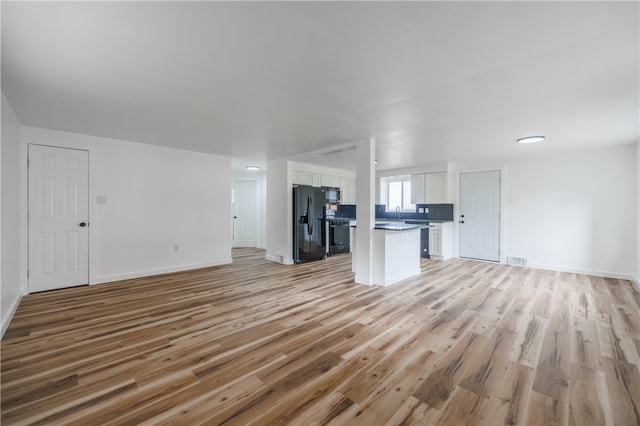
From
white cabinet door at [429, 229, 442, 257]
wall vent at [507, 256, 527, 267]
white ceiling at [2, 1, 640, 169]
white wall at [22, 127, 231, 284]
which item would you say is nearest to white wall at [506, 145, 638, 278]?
wall vent at [507, 256, 527, 267]

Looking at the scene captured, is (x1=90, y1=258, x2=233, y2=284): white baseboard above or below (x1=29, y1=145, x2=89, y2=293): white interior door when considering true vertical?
below

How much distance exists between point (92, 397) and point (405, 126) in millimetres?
Result: 4079

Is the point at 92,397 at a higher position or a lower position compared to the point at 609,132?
lower

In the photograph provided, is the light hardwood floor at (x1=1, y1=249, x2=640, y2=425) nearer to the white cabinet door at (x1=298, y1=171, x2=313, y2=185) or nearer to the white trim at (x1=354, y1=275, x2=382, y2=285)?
the white trim at (x1=354, y1=275, x2=382, y2=285)

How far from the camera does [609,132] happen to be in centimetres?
390

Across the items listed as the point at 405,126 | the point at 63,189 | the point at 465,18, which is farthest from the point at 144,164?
the point at 465,18

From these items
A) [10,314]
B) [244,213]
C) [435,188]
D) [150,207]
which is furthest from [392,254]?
[244,213]

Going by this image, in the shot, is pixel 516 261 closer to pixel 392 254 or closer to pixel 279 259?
pixel 392 254

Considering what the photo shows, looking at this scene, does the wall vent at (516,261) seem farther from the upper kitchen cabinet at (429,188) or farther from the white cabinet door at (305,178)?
the white cabinet door at (305,178)

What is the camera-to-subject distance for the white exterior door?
615 centimetres

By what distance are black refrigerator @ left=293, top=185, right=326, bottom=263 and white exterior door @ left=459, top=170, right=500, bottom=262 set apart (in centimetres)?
359

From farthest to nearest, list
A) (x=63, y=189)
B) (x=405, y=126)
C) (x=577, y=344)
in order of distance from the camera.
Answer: (x=63, y=189)
(x=405, y=126)
(x=577, y=344)

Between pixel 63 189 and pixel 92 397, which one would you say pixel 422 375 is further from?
pixel 63 189

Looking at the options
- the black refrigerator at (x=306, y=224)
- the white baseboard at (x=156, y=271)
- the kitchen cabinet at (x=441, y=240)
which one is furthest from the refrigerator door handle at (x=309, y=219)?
the kitchen cabinet at (x=441, y=240)
